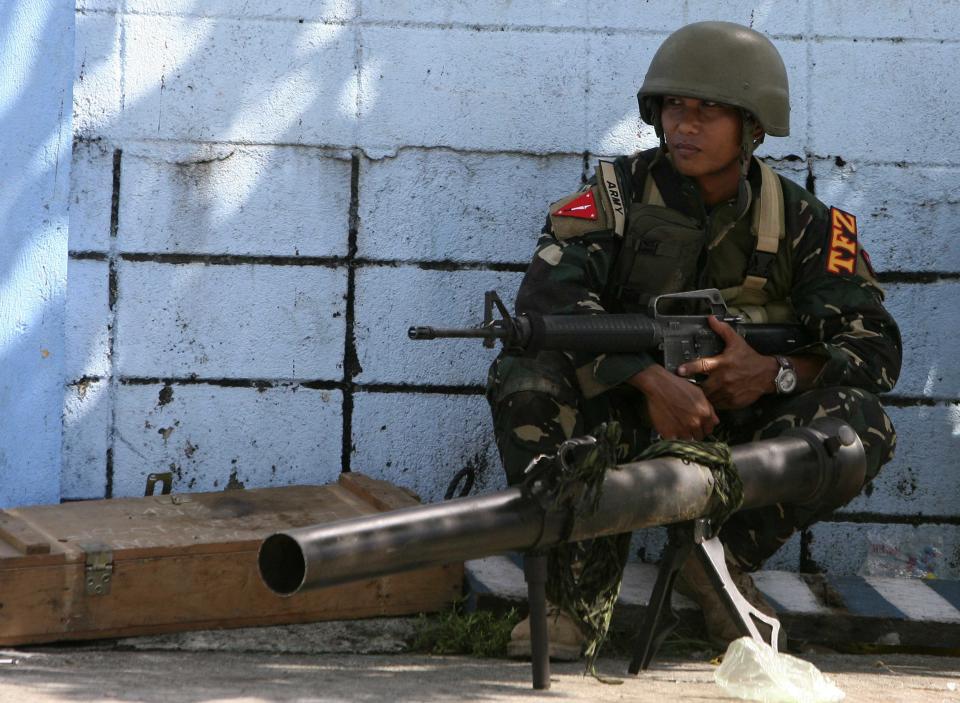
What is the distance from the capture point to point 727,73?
3676mm

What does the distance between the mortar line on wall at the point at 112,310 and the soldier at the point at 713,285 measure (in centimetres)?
126

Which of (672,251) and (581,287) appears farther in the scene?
(672,251)

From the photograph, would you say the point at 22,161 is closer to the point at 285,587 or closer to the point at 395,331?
the point at 395,331

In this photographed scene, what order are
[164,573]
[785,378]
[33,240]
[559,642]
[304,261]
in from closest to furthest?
[559,642]
[164,573]
[785,378]
[33,240]
[304,261]

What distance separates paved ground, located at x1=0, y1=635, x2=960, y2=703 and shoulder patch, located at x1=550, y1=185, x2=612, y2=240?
1.13m

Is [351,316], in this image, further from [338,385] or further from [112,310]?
[112,310]

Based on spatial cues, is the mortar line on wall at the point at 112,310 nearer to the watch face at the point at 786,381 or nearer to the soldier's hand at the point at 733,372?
the soldier's hand at the point at 733,372

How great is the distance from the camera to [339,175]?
4.18m

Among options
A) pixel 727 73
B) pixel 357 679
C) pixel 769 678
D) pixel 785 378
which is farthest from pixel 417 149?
pixel 769 678

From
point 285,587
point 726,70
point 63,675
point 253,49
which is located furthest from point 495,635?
point 253,49

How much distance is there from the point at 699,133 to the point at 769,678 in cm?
153

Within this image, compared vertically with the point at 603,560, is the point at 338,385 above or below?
above

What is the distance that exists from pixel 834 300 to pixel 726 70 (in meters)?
0.69

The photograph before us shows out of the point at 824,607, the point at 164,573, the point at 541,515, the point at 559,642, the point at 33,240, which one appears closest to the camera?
the point at 541,515
